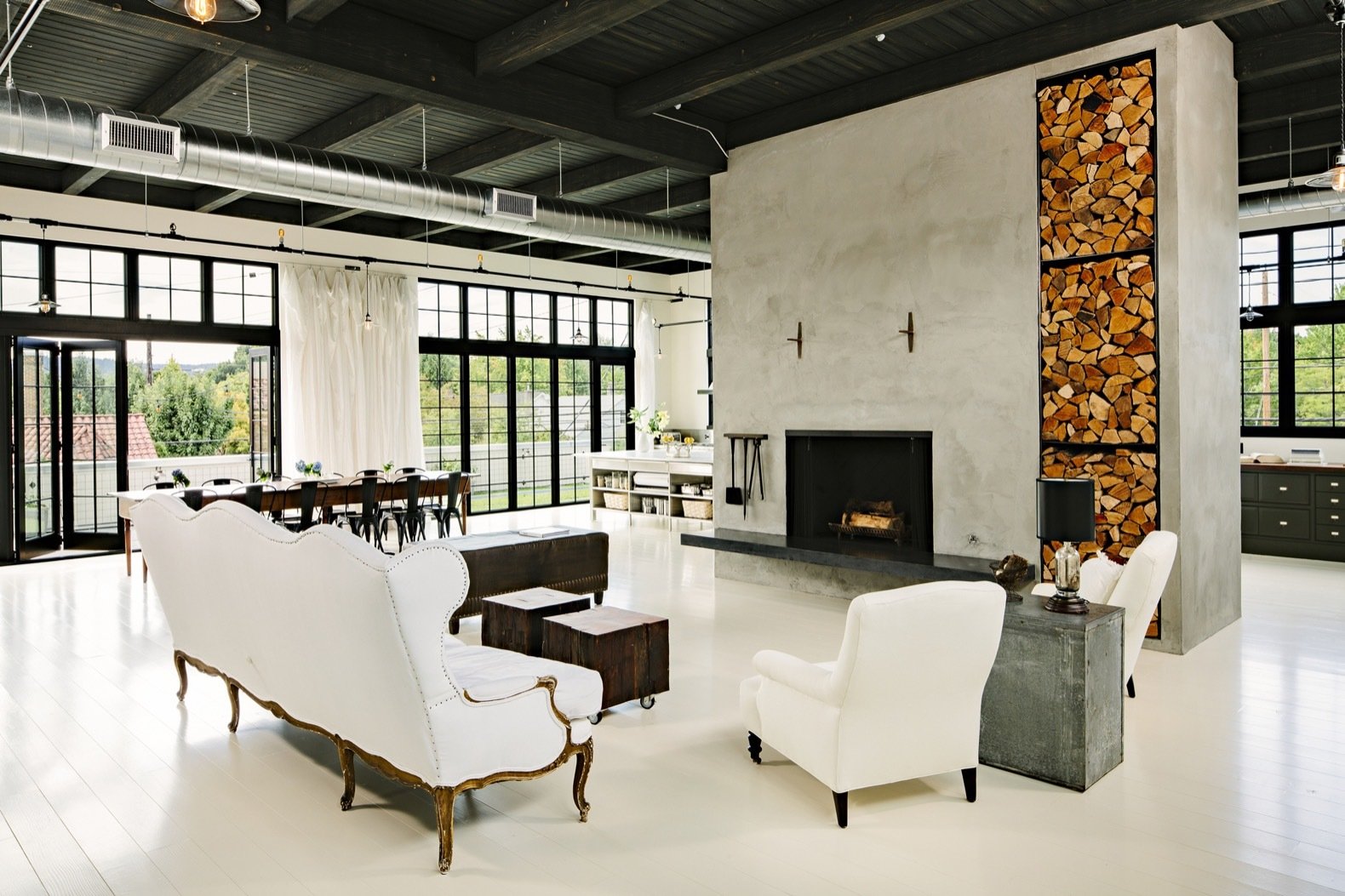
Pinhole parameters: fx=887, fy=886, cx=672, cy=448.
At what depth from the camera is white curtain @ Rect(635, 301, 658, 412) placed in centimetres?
1395

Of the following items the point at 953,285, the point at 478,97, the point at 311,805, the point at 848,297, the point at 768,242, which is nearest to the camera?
the point at 311,805

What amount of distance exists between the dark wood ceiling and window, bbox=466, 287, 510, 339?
4.11m

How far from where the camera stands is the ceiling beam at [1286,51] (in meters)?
5.44

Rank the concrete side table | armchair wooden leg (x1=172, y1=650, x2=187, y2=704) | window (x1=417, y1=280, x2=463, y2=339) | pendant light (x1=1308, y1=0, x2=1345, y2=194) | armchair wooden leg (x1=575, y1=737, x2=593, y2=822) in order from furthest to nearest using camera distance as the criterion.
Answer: window (x1=417, y1=280, x2=463, y2=339)
pendant light (x1=1308, y1=0, x2=1345, y2=194)
armchair wooden leg (x1=172, y1=650, x2=187, y2=704)
the concrete side table
armchair wooden leg (x1=575, y1=737, x2=593, y2=822)

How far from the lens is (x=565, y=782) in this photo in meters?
3.46

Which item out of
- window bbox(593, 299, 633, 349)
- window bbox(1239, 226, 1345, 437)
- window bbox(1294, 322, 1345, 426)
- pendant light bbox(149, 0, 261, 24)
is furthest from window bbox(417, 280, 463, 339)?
window bbox(1294, 322, 1345, 426)

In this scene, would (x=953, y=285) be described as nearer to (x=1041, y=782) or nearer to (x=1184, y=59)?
(x=1184, y=59)

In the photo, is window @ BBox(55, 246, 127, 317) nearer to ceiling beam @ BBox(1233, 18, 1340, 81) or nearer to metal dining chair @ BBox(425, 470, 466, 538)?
metal dining chair @ BBox(425, 470, 466, 538)

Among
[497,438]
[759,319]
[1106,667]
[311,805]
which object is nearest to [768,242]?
[759,319]

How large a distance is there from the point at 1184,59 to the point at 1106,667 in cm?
376

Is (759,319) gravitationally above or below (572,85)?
below

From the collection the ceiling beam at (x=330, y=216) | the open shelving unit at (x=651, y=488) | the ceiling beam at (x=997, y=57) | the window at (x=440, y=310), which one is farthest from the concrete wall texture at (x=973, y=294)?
the window at (x=440, y=310)

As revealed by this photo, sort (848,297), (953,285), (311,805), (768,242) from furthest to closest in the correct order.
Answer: (768,242)
(848,297)
(953,285)
(311,805)

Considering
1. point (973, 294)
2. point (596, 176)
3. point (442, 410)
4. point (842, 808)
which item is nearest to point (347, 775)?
point (842, 808)
